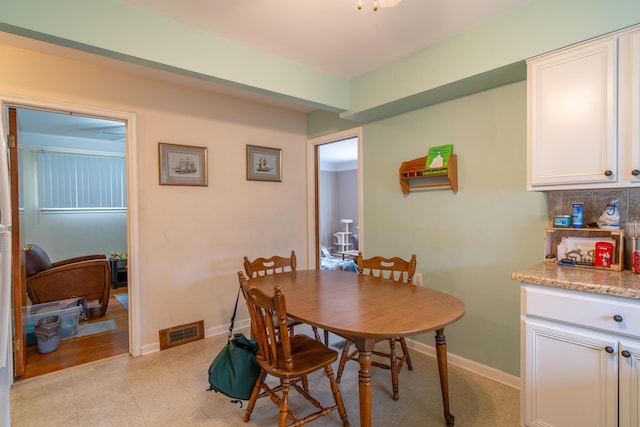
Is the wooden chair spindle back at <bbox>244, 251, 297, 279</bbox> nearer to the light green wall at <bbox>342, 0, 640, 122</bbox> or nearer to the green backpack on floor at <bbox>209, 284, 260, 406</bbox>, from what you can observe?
the green backpack on floor at <bbox>209, 284, 260, 406</bbox>

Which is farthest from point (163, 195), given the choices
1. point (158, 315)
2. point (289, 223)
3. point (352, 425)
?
point (352, 425)

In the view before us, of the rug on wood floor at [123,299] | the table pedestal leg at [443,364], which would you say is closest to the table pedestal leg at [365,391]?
the table pedestal leg at [443,364]

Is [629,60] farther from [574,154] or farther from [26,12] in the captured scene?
[26,12]

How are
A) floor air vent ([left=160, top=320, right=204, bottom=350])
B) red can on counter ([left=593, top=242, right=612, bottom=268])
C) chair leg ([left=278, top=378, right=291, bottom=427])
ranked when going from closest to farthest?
1. chair leg ([left=278, top=378, right=291, bottom=427])
2. red can on counter ([left=593, top=242, right=612, bottom=268])
3. floor air vent ([left=160, top=320, right=204, bottom=350])

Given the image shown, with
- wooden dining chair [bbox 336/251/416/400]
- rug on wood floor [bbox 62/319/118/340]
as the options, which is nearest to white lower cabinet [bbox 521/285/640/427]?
wooden dining chair [bbox 336/251/416/400]

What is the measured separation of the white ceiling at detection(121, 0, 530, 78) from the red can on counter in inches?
55.4

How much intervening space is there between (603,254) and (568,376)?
68 cm

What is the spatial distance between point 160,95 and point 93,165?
363 cm

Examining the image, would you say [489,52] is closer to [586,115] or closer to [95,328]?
[586,115]

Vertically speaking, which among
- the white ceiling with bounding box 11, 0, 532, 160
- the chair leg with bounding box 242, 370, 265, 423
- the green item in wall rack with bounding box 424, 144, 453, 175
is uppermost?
the white ceiling with bounding box 11, 0, 532, 160

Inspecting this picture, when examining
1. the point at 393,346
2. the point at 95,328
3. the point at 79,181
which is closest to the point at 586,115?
the point at 393,346

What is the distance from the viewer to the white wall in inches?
96.7

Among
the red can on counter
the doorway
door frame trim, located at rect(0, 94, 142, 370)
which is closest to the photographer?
the red can on counter

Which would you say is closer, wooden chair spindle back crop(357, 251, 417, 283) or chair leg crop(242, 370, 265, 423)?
chair leg crop(242, 370, 265, 423)
